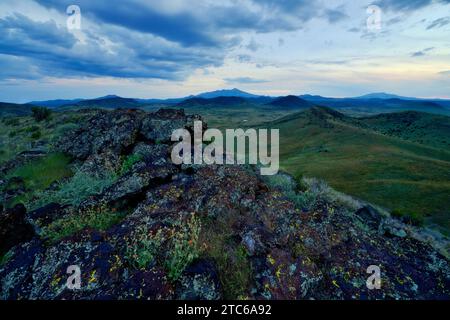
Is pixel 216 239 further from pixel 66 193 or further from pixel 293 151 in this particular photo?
pixel 293 151

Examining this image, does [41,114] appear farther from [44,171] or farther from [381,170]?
[381,170]

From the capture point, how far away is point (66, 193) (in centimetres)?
836

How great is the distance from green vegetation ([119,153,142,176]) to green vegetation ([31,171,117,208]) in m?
0.59

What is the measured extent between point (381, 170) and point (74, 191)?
35.8 m

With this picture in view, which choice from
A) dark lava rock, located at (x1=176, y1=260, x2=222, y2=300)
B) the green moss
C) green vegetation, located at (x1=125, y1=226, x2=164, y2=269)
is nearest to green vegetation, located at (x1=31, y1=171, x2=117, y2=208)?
the green moss

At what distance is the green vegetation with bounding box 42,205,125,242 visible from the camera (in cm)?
662

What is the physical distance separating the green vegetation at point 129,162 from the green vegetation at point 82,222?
225 centimetres

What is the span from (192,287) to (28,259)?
3.37 metres

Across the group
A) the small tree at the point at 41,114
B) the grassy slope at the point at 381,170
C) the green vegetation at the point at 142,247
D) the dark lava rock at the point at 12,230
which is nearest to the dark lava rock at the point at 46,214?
the dark lava rock at the point at 12,230

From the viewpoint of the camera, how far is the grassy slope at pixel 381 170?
25.1 m

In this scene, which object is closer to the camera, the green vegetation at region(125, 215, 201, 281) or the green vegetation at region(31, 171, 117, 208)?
the green vegetation at region(125, 215, 201, 281)

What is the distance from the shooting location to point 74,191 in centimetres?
831

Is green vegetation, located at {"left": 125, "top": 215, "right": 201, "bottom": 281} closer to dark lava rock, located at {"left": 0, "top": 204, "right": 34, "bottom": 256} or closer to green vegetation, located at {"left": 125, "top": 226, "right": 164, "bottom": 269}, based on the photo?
green vegetation, located at {"left": 125, "top": 226, "right": 164, "bottom": 269}

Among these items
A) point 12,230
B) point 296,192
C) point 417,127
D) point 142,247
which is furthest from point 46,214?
point 417,127
